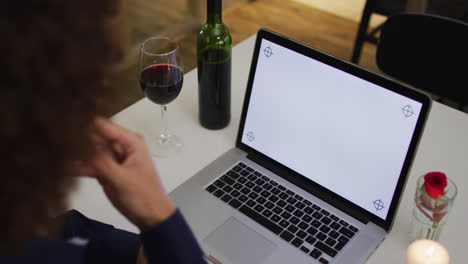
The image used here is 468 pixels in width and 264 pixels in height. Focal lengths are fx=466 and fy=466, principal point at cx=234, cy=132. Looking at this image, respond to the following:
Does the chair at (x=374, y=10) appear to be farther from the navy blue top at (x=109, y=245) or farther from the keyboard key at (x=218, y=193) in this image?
the navy blue top at (x=109, y=245)

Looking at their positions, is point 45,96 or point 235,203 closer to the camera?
point 45,96

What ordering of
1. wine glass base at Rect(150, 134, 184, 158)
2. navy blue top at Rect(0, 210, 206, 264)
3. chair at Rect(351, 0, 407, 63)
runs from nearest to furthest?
navy blue top at Rect(0, 210, 206, 264)
wine glass base at Rect(150, 134, 184, 158)
chair at Rect(351, 0, 407, 63)

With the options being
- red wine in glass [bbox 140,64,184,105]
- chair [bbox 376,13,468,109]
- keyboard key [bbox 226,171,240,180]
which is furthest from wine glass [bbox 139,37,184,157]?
chair [bbox 376,13,468,109]

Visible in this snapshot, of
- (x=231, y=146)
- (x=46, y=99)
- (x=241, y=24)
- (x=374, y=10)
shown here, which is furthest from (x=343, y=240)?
(x=241, y=24)

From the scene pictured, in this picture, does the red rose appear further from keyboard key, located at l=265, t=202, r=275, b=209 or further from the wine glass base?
the wine glass base

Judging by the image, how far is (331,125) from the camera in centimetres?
93

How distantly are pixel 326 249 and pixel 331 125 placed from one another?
0.79 feet

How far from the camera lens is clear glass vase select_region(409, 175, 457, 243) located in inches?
32.7

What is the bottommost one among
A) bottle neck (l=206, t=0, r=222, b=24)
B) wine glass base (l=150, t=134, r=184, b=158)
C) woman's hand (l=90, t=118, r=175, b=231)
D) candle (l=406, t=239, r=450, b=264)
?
wine glass base (l=150, t=134, r=184, b=158)

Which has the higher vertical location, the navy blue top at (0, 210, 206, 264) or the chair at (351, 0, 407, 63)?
the navy blue top at (0, 210, 206, 264)

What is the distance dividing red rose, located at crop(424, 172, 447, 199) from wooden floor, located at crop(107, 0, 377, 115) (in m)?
1.91

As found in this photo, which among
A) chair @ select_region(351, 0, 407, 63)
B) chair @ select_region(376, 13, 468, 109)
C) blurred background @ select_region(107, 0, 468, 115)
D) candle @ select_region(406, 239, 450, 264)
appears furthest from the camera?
blurred background @ select_region(107, 0, 468, 115)

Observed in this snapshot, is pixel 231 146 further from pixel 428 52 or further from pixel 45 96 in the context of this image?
pixel 428 52

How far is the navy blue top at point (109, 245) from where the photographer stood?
0.64m
